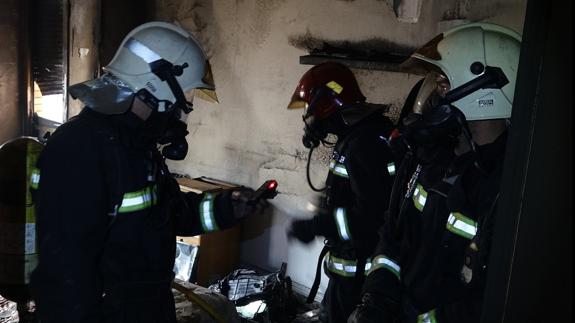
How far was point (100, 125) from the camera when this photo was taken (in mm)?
1858

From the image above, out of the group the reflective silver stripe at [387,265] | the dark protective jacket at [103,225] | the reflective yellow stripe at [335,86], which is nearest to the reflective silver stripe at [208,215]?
the dark protective jacket at [103,225]

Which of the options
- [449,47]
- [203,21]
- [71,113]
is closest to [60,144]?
[449,47]

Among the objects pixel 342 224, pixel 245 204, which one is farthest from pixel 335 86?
pixel 245 204

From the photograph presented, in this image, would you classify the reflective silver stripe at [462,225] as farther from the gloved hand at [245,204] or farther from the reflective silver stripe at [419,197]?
the gloved hand at [245,204]

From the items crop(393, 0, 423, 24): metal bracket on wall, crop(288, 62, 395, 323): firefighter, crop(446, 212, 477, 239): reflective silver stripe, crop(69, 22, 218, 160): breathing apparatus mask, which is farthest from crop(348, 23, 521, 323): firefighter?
crop(393, 0, 423, 24): metal bracket on wall

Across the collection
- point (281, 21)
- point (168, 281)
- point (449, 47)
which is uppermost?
point (281, 21)

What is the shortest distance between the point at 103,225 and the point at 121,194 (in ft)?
0.45

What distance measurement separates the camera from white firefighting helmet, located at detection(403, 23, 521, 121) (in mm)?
1940

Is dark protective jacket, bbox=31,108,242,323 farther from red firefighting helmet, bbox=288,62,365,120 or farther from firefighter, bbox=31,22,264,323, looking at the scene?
red firefighting helmet, bbox=288,62,365,120

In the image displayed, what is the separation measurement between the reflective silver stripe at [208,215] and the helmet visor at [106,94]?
0.65 meters

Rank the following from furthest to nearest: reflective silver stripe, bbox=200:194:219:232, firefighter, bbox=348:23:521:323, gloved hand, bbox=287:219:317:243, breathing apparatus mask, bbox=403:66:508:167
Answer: gloved hand, bbox=287:219:317:243 → reflective silver stripe, bbox=200:194:219:232 → breathing apparatus mask, bbox=403:66:508:167 → firefighter, bbox=348:23:521:323

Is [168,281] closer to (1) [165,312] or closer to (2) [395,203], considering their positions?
(1) [165,312]

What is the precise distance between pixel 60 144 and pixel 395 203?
1418 millimetres

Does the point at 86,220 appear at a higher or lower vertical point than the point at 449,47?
lower
